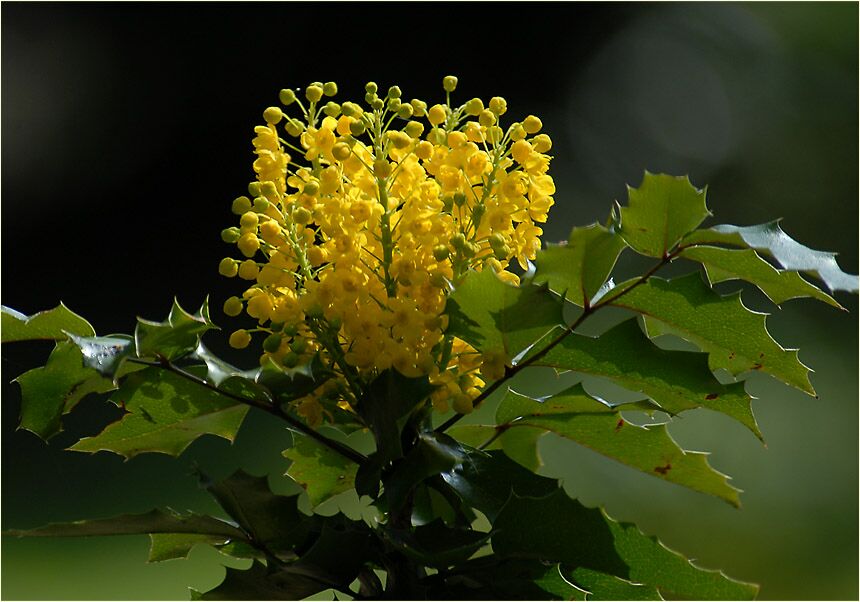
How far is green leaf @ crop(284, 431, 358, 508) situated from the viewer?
1.52 ft

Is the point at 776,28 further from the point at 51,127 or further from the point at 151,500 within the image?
the point at 151,500

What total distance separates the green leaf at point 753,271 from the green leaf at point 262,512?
198 millimetres

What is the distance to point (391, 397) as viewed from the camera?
0.39 metres

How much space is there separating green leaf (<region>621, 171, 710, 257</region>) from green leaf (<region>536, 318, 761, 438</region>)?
0.04 metres

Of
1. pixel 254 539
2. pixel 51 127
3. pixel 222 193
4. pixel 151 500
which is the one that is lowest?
pixel 151 500

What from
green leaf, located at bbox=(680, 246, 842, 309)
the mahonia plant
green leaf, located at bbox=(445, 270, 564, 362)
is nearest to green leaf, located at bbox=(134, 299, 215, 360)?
the mahonia plant

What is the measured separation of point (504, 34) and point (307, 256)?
3.00 meters

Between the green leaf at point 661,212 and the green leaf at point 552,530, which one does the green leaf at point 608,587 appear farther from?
the green leaf at point 661,212

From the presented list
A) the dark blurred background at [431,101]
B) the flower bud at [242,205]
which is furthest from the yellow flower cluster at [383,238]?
the dark blurred background at [431,101]

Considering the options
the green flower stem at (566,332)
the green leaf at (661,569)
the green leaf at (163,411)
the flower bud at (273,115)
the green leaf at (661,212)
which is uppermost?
the flower bud at (273,115)

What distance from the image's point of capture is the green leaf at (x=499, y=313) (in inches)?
14.8

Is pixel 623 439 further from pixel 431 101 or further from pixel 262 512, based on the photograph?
pixel 431 101

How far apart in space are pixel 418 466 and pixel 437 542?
0.10 ft

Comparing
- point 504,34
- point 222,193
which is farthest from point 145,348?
point 504,34
